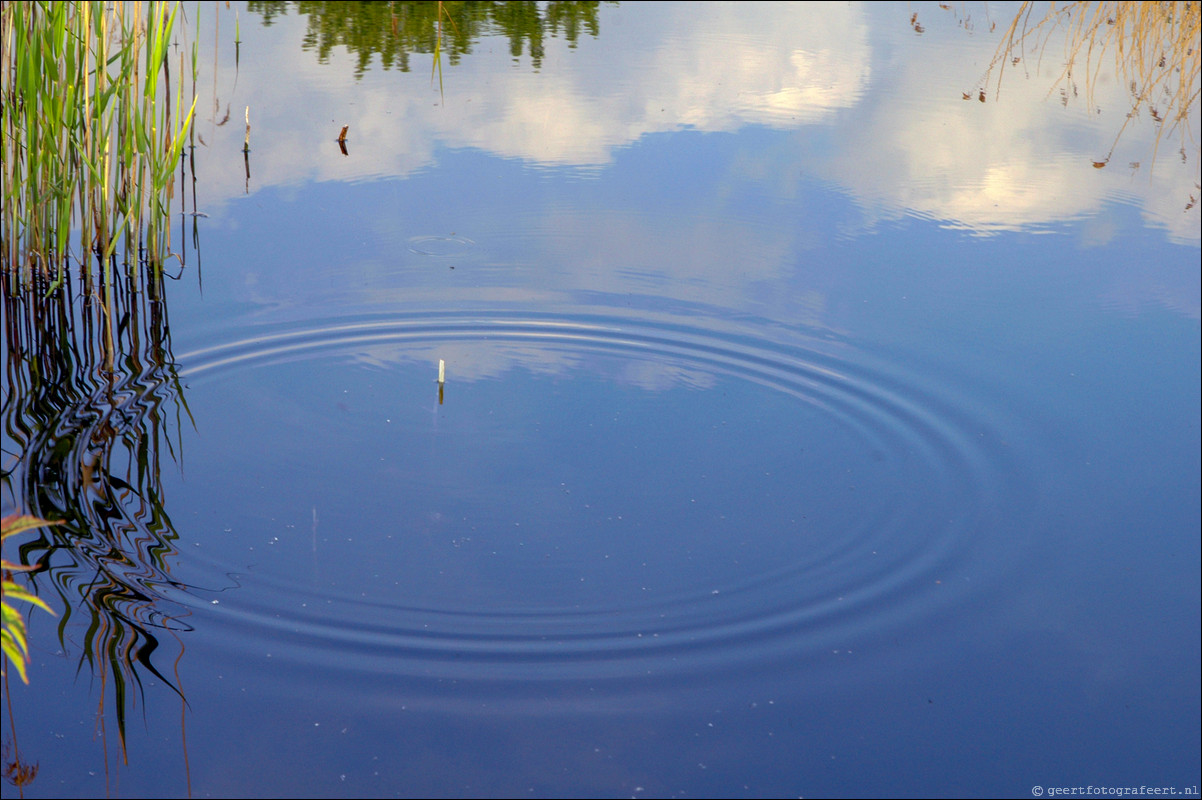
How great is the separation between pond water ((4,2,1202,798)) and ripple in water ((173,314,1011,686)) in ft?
0.04

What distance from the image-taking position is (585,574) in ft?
8.53

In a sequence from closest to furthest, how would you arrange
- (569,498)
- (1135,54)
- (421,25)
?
1. (569,498)
2. (1135,54)
3. (421,25)

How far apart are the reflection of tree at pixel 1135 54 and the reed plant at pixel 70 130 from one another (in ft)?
15.1

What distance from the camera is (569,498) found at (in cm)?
291

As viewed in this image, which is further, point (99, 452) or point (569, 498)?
point (99, 452)

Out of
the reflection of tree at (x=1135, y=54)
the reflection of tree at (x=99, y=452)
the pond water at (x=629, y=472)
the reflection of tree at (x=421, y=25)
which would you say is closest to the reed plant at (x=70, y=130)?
the reflection of tree at (x=99, y=452)

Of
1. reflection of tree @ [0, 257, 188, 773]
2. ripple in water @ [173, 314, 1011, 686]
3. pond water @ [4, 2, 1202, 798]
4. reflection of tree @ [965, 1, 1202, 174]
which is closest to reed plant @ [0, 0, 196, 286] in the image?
reflection of tree @ [0, 257, 188, 773]

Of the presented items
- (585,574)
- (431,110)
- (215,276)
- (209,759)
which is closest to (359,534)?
(585,574)

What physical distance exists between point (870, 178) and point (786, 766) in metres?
3.82

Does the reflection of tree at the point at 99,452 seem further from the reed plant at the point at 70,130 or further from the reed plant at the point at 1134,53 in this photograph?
the reed plant at the point at 1134,53

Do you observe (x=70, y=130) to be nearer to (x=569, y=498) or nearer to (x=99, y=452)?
(x=99, y=452)

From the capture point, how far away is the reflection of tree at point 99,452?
2381mm

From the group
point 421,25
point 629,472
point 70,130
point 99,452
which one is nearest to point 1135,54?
point 421,25

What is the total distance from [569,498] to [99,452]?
131cm
